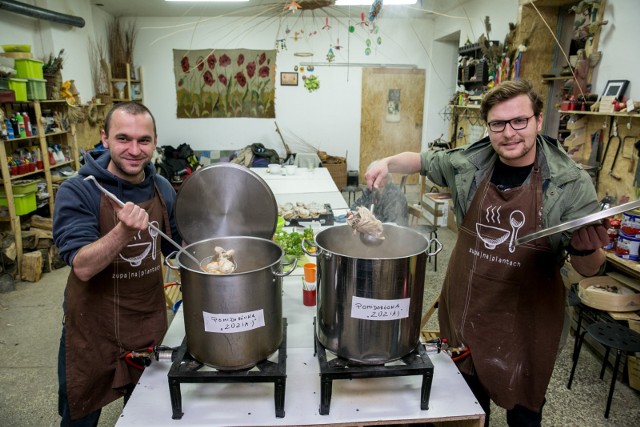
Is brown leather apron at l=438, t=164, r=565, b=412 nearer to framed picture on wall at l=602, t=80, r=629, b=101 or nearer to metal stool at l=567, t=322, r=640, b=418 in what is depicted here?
metal stool at l=567, t=322, r=640, b=418

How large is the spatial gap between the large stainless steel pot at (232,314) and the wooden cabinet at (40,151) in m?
3.98

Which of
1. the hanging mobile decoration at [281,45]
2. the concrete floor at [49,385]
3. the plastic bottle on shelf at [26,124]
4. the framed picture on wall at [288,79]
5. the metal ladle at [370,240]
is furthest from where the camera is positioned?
the framed picture on wall at [288,79]

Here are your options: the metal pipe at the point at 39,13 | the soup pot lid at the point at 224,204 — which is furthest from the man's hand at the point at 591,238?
the metal pipe at the point at 39,13

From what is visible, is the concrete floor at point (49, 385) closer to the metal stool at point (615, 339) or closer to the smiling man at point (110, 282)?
the metal stool at point (615, 339)

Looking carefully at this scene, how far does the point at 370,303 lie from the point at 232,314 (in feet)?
1.25

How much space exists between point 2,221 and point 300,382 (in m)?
4.43

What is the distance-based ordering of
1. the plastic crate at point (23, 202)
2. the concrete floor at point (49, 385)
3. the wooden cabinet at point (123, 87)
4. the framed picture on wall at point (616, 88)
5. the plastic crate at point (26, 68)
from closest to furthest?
the concrete floor at point (49, 385)
the framed picture on wall at point (616, 88)
the plastic crate at point (23, 202)
the plastic crate at point (26, 68)
the wooden cabinet at point (123, 87)

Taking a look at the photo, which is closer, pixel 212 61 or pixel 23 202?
pixel 23 202

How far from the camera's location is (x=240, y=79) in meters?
7.81

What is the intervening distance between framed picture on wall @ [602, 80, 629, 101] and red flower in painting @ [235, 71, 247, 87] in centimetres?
605

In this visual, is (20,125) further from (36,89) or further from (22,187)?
(22,187)

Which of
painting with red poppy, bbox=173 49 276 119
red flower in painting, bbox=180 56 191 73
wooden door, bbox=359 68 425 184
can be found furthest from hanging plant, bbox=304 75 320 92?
red flower in painting, bbox=180 56 191 73

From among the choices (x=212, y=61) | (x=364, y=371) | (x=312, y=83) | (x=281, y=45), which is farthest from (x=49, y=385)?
(x=312, y=83)

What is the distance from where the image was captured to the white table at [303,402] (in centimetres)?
124
